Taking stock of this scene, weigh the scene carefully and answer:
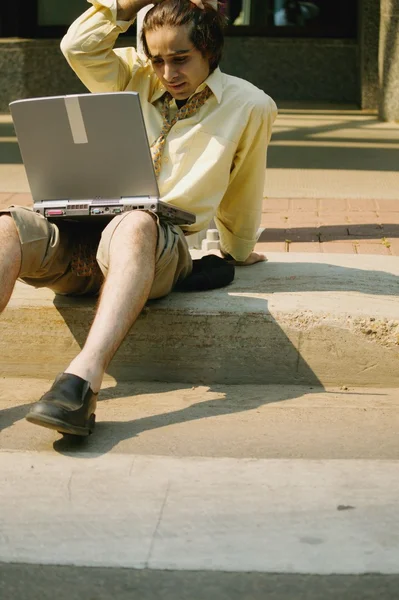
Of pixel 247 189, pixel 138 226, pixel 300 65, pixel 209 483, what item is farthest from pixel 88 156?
pixel 300 65

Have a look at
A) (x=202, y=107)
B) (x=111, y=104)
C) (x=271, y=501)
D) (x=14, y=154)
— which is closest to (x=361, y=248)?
(x=202, y=107)

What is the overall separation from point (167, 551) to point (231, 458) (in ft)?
1.92

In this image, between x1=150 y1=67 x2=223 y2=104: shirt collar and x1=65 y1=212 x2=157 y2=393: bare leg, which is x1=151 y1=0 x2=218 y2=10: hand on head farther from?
x1=65 y1=212 x2=157 y2=393: bare leg

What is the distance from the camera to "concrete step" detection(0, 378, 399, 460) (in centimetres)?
317

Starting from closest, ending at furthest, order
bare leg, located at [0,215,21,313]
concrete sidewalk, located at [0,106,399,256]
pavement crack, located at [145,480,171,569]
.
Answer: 1. pavement crack, located at [145,480,171,569]
2. bare leg, located at [0,215,21,313]
3. concrete sidewalk, located at [0,106,399,256]

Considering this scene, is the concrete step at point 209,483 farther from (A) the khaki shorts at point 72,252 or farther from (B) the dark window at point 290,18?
(B) the dark window at point 290,18

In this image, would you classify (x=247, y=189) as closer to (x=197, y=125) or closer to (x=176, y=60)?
(x=197, y=125)

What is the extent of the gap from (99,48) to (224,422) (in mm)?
1402

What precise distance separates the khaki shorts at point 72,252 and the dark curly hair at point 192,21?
637 millimetres

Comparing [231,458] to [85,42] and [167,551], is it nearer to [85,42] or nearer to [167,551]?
[167,551]

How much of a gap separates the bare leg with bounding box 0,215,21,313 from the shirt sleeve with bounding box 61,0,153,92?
687 millimetres

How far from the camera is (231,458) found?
9.98ft

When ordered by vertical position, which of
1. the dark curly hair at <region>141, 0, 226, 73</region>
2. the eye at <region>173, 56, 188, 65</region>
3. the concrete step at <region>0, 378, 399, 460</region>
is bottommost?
the concrete step at <region>0, 378, 399, 460</region>

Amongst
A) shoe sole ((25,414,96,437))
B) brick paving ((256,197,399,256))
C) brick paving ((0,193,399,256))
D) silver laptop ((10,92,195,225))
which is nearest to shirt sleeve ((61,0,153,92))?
silver laptop ((10,92,195,225))
